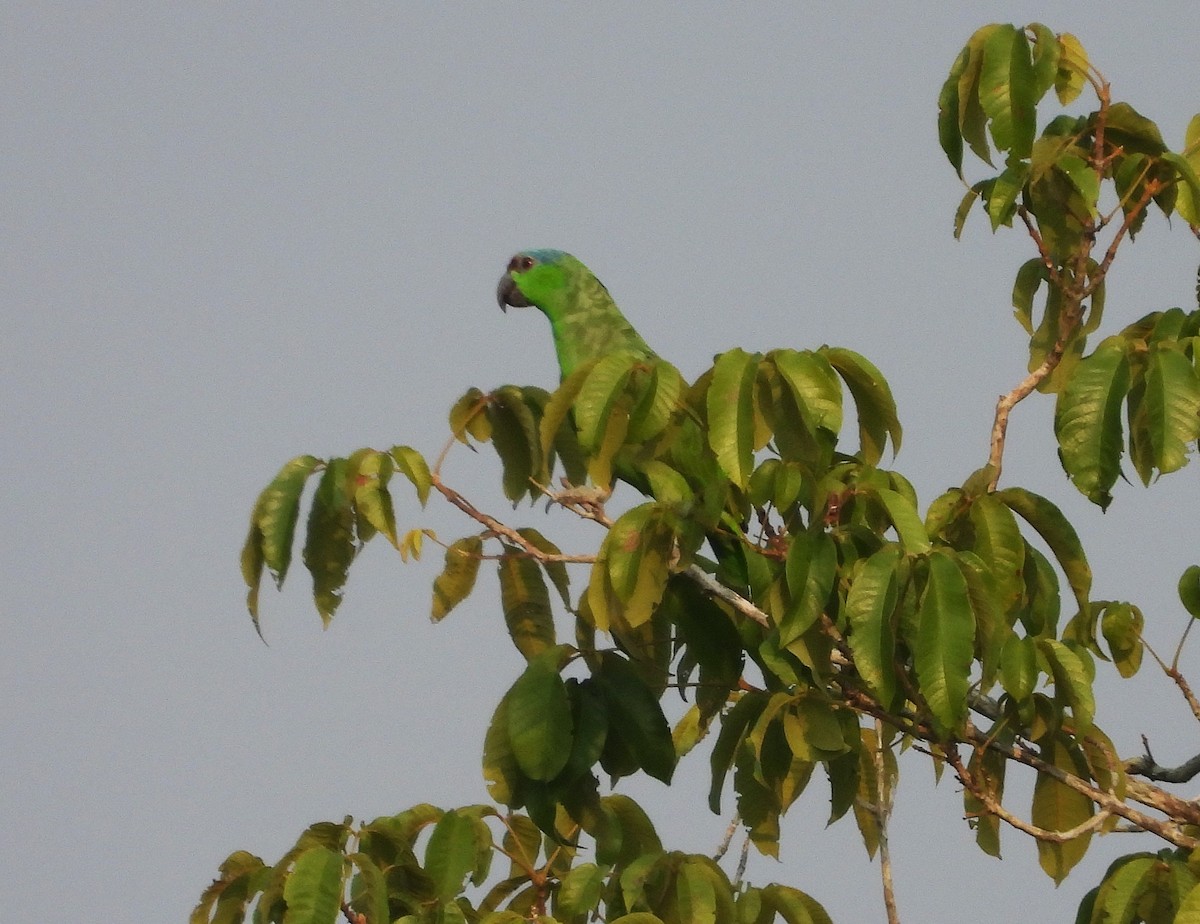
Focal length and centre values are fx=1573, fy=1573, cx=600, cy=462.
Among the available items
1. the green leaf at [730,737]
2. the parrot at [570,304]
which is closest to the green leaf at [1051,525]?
the green leaf at [730,737]

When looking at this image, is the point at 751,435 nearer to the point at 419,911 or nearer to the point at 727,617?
the point at 727,617

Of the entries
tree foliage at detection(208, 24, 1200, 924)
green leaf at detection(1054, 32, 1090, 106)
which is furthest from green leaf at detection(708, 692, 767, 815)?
green leaf at detection(1054, 32, 1090, 106)

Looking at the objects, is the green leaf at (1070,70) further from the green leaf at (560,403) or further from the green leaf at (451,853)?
the green leaf at (451,853)

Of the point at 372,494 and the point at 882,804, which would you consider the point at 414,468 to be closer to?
the point at 372,494

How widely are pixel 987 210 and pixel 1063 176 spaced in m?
0.16

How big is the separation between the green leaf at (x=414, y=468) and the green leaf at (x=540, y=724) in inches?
14.9

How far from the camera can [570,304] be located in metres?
5.36

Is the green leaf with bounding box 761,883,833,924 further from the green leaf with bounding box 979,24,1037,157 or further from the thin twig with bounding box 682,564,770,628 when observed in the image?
the green leaf with bounding box 979,24,1037,157

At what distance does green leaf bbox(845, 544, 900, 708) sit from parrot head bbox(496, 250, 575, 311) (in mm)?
3153

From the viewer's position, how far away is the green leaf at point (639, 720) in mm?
2805

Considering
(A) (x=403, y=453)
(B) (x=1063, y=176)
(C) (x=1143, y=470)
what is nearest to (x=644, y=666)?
(A) (x=403, y=453)

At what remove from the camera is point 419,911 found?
8.77ft

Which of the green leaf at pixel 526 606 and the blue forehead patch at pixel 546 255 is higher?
the blue forehead patch at pixel 546 255

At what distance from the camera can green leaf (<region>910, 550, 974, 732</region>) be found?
2375 mm
